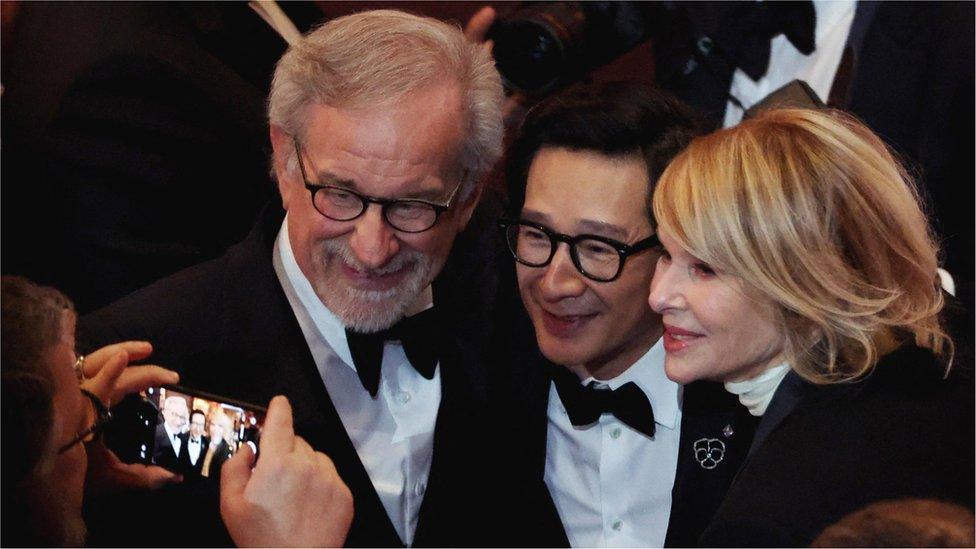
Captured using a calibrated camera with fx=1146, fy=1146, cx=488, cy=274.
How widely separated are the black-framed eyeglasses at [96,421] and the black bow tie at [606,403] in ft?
2.75

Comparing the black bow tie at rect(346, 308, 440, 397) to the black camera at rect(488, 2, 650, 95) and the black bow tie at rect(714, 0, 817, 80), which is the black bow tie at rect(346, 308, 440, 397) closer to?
the black camera at rect(488, 2, 650, 95)

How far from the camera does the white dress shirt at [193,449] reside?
173 centimetres

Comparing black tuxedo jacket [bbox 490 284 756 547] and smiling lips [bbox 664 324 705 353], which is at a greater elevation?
smiling lips [bbox 664 324 705 353]

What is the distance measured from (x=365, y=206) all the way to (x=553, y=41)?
0.82 m

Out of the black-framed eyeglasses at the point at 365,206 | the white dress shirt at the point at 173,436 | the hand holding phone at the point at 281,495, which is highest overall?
the black-framed eyeglasses at the point at 365,206

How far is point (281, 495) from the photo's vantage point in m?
1.70

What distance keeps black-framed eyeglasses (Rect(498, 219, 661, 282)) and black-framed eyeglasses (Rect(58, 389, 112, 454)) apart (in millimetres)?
792

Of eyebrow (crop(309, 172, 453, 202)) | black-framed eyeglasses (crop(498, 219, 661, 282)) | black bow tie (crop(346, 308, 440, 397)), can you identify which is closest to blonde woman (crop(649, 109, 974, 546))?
black-framed eyeglasses (crop(498, 219, 661, 282))

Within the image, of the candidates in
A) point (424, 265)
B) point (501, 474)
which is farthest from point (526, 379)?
point (424, 265)

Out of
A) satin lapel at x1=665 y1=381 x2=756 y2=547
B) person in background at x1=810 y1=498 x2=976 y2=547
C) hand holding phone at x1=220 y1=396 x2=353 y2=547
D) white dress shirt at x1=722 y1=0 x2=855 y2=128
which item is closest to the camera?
person in background at x1=810 y1=498 x2=976 y2=547

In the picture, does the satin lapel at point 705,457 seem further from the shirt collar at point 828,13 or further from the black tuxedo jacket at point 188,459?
the shirt collar at point 828,13

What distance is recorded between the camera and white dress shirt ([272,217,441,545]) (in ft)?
7.07

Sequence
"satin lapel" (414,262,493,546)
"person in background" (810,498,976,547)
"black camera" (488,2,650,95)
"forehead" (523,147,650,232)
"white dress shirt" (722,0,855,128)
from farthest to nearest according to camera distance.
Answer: "white dress shirt" (722,0,855,128)
"black camera" (488,2,650,95)
"satin lapel" (414,262,493,546)
"forehead" (523,147,650,232)
"person in background" (810,498,976,547)

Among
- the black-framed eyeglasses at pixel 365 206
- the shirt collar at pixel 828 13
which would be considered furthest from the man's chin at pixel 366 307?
the shirt collar at pixel 828 13
